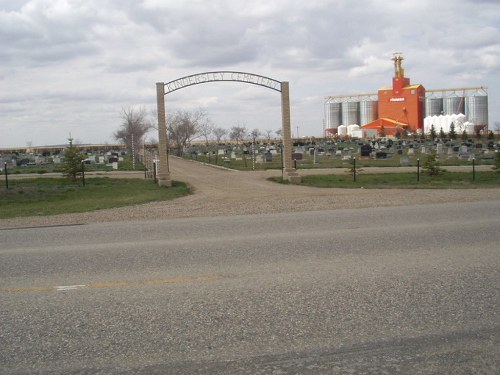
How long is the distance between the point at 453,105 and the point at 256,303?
11290cm

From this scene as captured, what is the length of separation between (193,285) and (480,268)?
138 inches

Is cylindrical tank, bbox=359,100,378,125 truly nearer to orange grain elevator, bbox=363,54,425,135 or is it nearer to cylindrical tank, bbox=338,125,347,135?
cylindrical tank, bbox=338,125,347,135

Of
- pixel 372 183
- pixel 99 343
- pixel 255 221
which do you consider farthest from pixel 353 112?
pixel 99 343

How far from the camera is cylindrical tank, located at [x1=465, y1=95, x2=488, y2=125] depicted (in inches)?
4195

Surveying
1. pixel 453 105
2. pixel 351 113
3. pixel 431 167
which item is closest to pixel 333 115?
pixel 351 113

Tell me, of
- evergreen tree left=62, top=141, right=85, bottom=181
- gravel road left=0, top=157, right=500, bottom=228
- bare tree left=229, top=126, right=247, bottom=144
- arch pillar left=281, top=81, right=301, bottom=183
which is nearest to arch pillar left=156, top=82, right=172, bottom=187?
gravel road left=0, top=157, right=500, bottom=228

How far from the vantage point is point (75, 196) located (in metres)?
19.9

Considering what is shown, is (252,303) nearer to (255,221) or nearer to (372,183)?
(255,221)

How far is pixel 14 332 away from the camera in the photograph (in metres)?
4.75

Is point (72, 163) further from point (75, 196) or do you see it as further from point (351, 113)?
point (351, 113)

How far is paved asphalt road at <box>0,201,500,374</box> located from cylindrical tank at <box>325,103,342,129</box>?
380 ft

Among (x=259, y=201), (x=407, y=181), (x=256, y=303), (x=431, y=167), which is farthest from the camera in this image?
(x=431, y=167)

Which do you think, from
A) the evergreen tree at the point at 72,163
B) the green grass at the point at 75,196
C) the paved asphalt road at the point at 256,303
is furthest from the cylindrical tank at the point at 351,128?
the paved asphalt road at the point at 256,303

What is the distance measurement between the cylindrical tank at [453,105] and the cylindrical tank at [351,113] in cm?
1843
